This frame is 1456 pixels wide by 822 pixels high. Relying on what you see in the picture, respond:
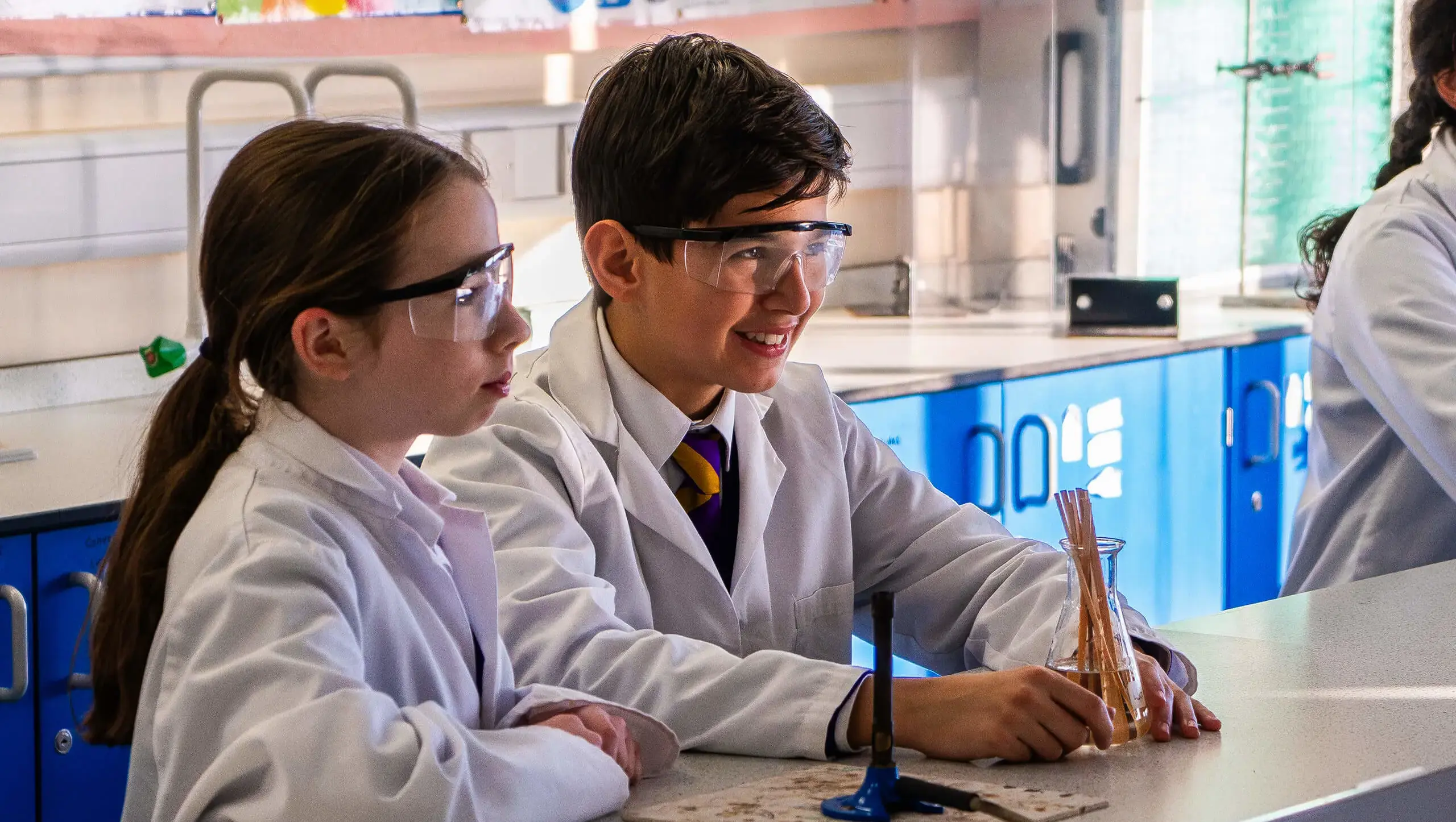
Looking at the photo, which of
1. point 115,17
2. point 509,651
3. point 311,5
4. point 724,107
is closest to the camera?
point 509,651

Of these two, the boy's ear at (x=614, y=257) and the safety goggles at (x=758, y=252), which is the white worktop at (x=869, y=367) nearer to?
the boy's ear at (x=614, y=257)

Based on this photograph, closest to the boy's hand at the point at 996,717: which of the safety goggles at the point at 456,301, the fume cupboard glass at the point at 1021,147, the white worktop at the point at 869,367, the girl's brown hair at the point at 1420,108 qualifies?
the safety goggles at the point at 456,301

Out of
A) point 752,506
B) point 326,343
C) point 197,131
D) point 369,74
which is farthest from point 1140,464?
point 326,343

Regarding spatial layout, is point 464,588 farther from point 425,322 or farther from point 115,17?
point 115,17

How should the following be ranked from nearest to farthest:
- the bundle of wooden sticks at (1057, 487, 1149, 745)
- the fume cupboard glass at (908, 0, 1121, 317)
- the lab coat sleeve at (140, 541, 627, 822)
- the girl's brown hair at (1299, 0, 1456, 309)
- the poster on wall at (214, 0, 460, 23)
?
the lab coat sleeve at (140, 541, 627, 822), the bundle of wooden sticks at (1057, 487, 1149, 745), the girl's brown hair at (1299, 0, 1456, 309), the poster on wall at (214, 0, 460, 23), the fume cupboard glass at (908, 0, 1121, 317)

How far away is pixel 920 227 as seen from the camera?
4.10m

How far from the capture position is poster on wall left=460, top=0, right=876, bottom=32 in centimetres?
361

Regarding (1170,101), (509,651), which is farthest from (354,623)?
(1170,101)

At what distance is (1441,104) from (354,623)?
2.10 meters

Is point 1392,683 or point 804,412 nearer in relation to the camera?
point 1392,683

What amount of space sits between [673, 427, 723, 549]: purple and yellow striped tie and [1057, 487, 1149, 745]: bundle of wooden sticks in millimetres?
486

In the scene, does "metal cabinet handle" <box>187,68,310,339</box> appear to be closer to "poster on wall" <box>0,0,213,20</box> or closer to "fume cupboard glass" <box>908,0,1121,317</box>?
"poster on wall" <box>0,0,213,20</box>

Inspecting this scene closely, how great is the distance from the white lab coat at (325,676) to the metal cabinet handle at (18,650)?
1.15m

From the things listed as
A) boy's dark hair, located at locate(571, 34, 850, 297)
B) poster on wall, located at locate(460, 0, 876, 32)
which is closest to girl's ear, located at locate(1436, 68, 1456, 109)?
boy's dark hair, located at locate(571, 34, 850, 297)
